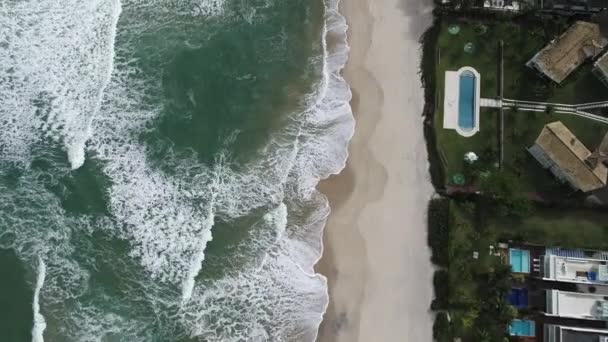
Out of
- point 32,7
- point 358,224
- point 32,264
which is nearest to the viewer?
point 32,264

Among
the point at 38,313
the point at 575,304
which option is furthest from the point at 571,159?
the point at 38,313

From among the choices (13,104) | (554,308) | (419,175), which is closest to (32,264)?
(13,104)

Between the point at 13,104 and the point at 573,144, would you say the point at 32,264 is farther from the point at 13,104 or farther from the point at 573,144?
the point at 573,144

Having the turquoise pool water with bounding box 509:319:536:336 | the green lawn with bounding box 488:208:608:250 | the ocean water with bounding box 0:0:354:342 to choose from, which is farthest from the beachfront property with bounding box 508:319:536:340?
the ocean water with bounding box 0:0:354:342

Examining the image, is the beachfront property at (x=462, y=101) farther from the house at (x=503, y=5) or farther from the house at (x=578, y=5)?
the house at (x=578, y=5)

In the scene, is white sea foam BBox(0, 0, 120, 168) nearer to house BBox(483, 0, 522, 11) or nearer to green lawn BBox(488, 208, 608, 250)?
house BBox(483, 0, 522, 11)

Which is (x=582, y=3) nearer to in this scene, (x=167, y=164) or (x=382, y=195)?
(x=382, y=195)
